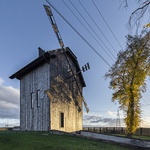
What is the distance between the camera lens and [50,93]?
2200 centimetres

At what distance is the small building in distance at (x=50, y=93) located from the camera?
2219cm

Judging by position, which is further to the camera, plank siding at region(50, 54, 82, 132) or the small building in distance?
plank siding at region(50, 54, 82, 132)

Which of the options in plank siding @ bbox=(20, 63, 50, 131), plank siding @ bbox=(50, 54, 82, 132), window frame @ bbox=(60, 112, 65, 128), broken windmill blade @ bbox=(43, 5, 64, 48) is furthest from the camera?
broken windmill blade @ bbox=(43, 5, 64, 48)

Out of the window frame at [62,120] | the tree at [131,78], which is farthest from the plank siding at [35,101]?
the tree at [131,78]

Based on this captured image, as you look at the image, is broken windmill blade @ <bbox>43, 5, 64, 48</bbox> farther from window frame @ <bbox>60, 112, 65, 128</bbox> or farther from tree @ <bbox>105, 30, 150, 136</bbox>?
tree @ <bbox>105, 30, 150, 136</bbox>

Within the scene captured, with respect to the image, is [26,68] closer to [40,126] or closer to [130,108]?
[40,126]

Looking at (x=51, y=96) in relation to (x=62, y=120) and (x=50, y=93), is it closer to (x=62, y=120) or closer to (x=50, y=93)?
(x=50, y=93)

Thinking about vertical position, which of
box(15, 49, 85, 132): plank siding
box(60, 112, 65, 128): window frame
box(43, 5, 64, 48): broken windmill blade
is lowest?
box(60, 112, 65, 128): window frame

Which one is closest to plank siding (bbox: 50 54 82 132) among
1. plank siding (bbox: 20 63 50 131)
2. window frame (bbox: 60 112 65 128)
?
window frame (bbox: 60 112 65 128)

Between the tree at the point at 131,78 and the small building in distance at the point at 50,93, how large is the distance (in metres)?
7.16

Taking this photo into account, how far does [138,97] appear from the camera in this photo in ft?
105

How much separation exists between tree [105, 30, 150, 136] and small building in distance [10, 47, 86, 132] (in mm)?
7158

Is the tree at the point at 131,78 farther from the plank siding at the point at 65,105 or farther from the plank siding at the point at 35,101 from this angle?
the plank siding at the point at 35,101

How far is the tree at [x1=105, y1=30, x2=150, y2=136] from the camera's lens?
31.3 metres
